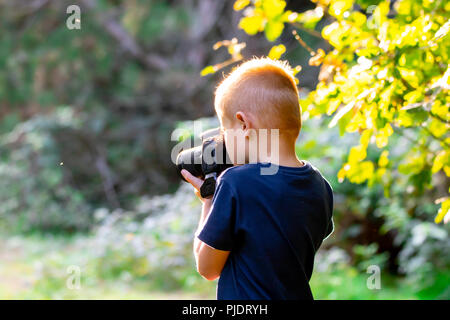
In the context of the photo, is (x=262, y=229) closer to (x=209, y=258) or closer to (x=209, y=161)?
(x=209, y=258)

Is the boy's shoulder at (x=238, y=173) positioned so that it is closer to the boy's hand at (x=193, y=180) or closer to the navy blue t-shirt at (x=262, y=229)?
the navy blue t-shirt at (x=262, y=229)

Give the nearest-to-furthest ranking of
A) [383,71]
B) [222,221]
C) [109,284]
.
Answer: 1. [222,221]
2. [383,71]
3. [109,284]

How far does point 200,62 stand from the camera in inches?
312

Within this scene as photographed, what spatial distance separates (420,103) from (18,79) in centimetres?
757

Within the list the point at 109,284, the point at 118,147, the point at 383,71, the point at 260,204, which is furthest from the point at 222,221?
the point at 118,147

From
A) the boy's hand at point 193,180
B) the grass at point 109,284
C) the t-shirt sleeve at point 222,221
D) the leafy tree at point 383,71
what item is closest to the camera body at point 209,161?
the boy's hand at point 193,180

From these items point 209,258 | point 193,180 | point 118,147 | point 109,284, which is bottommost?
point 209,258

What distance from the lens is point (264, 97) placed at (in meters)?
1.48

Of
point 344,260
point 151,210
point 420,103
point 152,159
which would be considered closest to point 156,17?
point 152,159

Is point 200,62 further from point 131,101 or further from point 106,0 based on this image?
point 106,0

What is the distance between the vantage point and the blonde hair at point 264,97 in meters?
1.48

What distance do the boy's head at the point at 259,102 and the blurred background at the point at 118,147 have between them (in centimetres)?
332

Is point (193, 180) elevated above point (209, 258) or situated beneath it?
elevated above

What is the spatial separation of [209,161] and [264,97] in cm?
27
